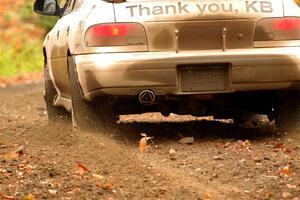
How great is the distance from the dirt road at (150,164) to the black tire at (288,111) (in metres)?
0.09

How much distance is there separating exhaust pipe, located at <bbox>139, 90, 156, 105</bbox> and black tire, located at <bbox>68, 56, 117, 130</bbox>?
0.50 meters

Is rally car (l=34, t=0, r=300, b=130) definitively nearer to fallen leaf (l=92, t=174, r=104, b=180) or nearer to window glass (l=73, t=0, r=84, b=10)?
window glass (l=73, t=0, r=84, b=10)

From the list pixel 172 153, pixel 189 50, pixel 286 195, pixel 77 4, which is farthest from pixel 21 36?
pixel 286 195

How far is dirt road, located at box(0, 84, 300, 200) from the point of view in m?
5.58

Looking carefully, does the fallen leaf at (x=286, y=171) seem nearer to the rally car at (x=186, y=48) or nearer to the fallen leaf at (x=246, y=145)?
the fallen leaf at (x=246, y=145)

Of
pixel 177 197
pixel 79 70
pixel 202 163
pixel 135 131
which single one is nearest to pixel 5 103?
pixel 135 131

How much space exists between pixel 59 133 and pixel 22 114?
4.38 metres

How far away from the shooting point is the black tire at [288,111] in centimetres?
803

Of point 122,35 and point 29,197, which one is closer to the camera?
point 29,197

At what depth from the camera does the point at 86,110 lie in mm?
7898

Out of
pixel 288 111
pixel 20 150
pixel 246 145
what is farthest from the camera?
pixel 288 111

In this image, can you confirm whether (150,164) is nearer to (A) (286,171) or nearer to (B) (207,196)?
(A) (286,171)

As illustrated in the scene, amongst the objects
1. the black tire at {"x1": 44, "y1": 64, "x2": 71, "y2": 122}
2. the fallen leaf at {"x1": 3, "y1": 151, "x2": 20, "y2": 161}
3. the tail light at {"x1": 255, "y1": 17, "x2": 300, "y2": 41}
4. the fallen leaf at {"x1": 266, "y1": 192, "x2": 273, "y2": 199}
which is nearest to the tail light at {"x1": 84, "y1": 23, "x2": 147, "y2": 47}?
the tail light at {"x1": 255, "y1": 17, "x2": 300, "y2": 41}

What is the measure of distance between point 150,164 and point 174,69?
0.98 meters
